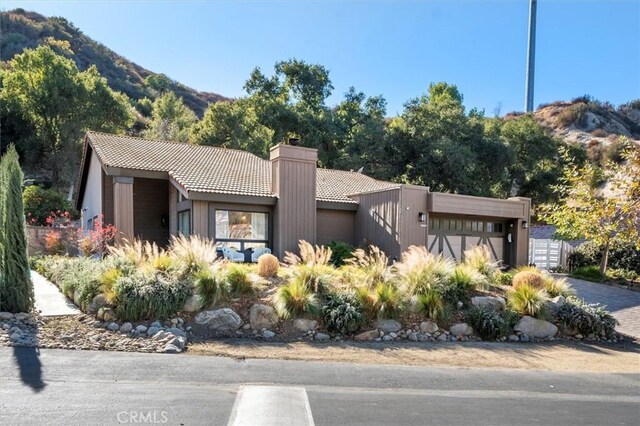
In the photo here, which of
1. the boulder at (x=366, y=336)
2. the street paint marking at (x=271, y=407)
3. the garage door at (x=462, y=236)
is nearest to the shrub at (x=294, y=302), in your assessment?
the boulder at (x=366, y=336)

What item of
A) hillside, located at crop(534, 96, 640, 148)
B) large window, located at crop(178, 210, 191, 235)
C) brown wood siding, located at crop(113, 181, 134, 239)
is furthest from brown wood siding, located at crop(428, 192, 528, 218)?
hillside, located at crop(534, 96, 640, 148)

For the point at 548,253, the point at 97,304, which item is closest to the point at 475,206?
the point at 548,253

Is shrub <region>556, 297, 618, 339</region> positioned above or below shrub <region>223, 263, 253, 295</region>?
below

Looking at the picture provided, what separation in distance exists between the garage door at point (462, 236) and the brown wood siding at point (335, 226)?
115 inches

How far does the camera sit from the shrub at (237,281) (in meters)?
9.05

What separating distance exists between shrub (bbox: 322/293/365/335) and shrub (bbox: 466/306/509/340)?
2387mm

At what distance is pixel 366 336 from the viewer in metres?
8.51

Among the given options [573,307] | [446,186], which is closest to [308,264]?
[573,307]

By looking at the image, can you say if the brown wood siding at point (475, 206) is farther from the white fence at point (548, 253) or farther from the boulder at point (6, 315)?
the boulder at point (6, 315)

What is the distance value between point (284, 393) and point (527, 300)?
6.50m

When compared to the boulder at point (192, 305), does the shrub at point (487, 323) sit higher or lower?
lower

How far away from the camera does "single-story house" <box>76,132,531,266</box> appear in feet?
47.2

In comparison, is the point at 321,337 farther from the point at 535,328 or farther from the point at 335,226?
the point at 335,226

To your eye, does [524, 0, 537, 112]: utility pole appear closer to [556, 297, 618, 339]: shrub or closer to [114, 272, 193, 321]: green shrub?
[556, 297, 618, 339]: shrub
